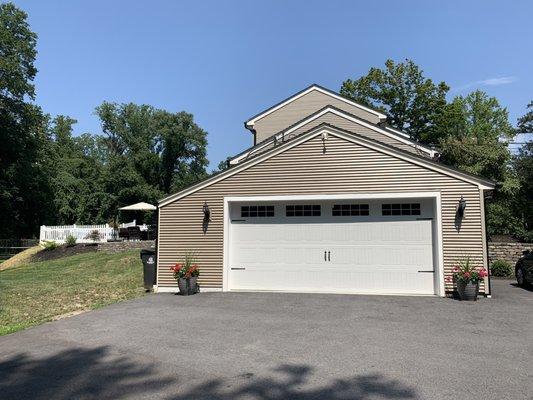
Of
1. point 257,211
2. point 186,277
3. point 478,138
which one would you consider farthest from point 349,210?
point 478,138

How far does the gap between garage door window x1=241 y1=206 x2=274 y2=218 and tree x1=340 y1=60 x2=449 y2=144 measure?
82.0 ft

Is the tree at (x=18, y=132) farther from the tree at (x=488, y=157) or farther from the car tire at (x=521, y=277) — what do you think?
the car tire at (x=521, y=277)

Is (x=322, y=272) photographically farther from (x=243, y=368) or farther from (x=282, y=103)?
(x=282, y=103)

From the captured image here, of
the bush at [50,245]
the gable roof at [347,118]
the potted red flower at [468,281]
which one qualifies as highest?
the gable roof at [347,118]

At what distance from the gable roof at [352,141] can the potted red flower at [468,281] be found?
207cm

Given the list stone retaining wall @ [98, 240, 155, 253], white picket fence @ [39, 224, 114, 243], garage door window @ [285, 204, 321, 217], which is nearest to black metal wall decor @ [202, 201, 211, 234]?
garage door window @ [285, 204, 321, 217]

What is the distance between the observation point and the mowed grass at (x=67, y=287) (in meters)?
10.1

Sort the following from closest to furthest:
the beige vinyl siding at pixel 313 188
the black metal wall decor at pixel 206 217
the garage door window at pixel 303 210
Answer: the beige vinyl siding at pixel 313 188 → the garage door window at pixel 303 210 → the black metal wall decor at pixel 206 217

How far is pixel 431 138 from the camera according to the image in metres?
34.2

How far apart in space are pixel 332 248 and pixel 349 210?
111 centimetres

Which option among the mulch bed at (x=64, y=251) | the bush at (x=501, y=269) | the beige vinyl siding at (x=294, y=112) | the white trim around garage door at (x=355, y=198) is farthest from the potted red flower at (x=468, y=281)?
the mulch bed at (x=64, y=251)

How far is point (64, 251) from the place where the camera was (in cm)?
2419

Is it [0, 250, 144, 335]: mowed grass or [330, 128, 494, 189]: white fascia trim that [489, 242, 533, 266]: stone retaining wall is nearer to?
[330, 128, 494, 189]: white fascia trim

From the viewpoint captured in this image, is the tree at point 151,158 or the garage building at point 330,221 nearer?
the garage building at point 330,221
